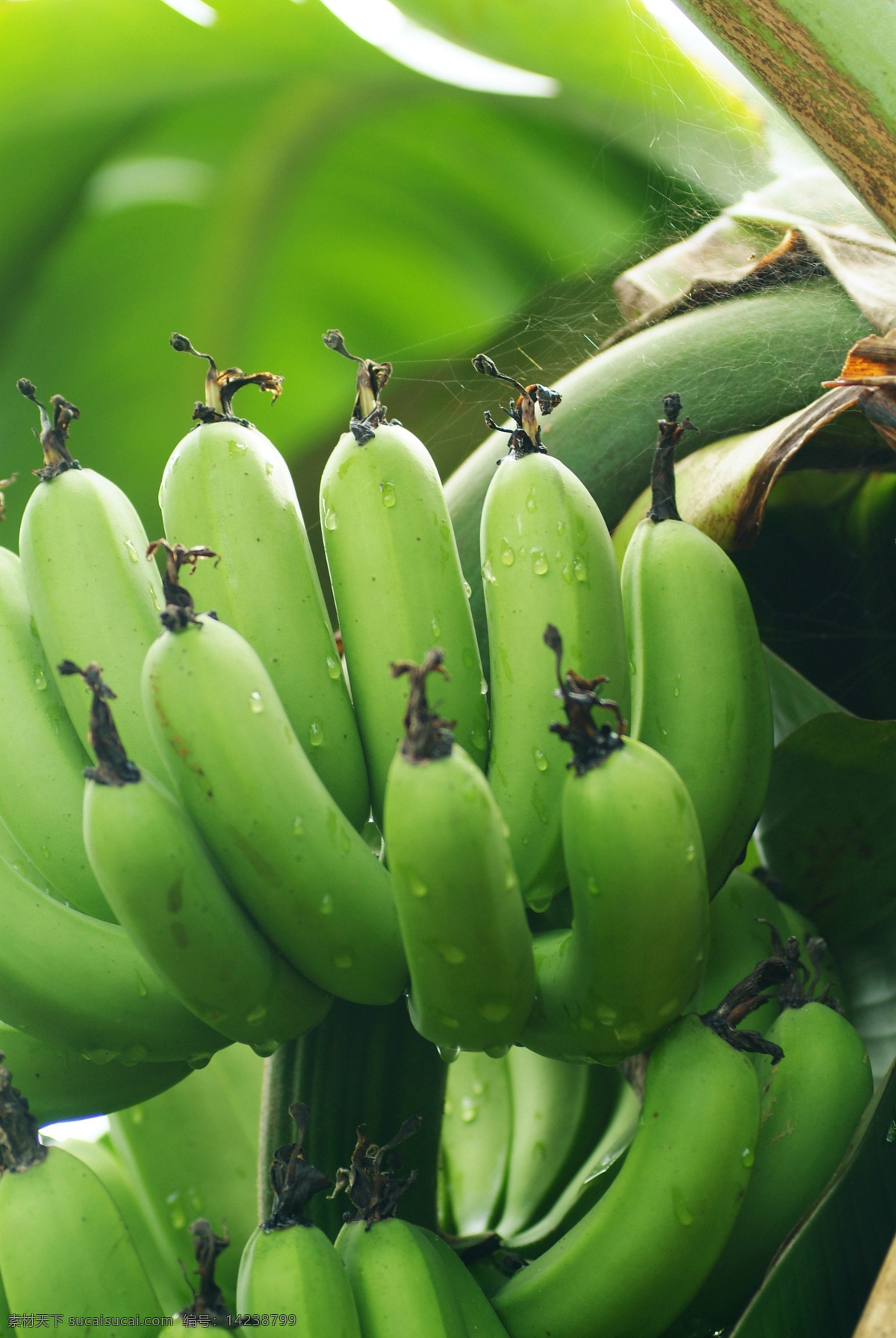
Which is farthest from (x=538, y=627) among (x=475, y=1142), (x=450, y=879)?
(x=475, y=1142)

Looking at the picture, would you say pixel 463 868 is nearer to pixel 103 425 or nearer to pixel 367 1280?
pixel 367 1280

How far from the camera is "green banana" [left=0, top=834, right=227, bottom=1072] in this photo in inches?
22.7

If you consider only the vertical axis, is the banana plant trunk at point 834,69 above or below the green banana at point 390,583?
above

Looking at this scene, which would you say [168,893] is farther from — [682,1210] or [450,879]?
[682,1210]

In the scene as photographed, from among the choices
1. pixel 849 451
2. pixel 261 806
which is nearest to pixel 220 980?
pixel 261 806

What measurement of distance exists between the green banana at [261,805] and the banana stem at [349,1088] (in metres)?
0.19

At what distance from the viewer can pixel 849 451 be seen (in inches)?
37.0

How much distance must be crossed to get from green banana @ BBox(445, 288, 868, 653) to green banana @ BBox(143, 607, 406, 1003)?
0.41 meters

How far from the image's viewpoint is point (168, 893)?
1.71 feet

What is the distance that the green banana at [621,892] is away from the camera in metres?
0.51

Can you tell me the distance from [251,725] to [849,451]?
0.69 m

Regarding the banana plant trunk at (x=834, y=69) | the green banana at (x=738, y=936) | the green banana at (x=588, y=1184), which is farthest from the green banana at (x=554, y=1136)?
the banana plant trunk at (x=834, y=69)

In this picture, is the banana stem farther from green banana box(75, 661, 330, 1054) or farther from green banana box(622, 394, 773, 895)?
green banana box(622, 394, 773, 895)

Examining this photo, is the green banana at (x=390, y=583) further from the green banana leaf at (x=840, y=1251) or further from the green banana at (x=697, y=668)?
the green banana leaf at (x=840, y=1251)
